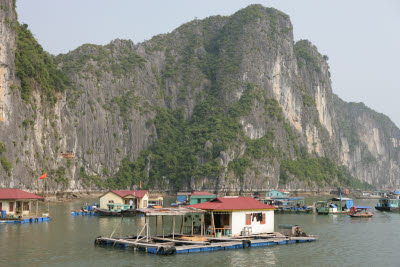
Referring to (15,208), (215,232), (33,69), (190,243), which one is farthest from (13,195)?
(33,69)

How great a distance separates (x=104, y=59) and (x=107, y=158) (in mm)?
38554

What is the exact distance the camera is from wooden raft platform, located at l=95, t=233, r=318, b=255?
3569 cm

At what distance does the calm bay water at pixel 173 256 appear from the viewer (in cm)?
3359

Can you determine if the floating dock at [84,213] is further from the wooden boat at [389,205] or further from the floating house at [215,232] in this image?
the wooden boat at [389,205]

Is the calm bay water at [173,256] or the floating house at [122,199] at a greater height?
the floating house at [122,199]

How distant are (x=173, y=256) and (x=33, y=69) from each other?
80129 mm

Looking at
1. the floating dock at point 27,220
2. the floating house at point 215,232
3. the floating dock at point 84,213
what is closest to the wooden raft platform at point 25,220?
the floating dock at point 27,220

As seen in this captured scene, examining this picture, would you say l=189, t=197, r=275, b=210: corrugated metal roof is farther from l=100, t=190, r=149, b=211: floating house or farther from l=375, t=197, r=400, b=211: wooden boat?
l=375, t=197, r=400, b=211: wooden boat

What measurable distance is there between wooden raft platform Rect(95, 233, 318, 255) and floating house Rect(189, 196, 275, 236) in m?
0.91

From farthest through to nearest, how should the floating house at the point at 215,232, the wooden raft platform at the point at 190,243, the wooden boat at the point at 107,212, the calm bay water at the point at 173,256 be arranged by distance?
1. the wooden boat at the point at 107,212
2. the floating house at the point at 215,232
3. the wooden raft platform at the point at 190,243
4. the calm bay water at the point at 173,256

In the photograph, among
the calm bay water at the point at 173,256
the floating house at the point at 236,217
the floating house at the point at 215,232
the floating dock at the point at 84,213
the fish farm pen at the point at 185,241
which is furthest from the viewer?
the floating dock at the point at 84,213

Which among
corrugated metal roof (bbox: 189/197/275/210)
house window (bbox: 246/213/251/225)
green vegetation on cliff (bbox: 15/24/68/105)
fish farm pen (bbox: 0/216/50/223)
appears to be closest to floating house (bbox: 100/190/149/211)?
fish farm pen (bbox: 0/216/50/223)

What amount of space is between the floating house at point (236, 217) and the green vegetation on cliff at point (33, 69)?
230ft

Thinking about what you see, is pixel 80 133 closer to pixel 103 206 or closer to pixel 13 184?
pixel 13 184
